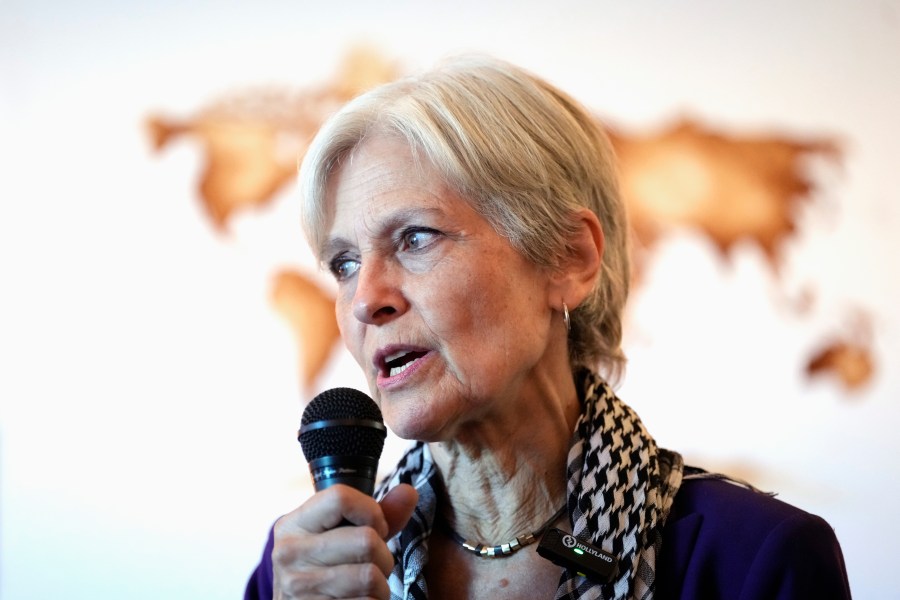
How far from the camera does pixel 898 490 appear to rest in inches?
116

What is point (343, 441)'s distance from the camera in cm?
115

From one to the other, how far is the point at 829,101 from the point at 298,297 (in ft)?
6.29

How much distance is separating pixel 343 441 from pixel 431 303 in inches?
12.0

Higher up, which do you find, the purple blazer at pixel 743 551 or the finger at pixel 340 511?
the finger at pixel 340 511

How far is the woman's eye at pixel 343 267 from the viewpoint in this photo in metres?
1.54

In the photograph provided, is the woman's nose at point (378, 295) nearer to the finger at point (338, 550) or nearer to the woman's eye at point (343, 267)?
the woman's eye at point (343, 267)

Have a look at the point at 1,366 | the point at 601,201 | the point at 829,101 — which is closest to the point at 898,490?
the point at 829,101

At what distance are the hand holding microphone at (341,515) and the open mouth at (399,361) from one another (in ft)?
0.59

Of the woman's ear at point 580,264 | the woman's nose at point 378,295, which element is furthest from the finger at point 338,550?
the woman's ear at point 580,264

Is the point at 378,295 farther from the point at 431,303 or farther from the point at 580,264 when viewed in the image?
the point at 580,264

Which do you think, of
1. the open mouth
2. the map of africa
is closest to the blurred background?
the map of africa

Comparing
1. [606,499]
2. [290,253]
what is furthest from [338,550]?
[290,253]

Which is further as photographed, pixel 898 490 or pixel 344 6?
pixel 344 6

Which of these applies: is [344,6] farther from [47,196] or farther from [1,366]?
[1,366]
